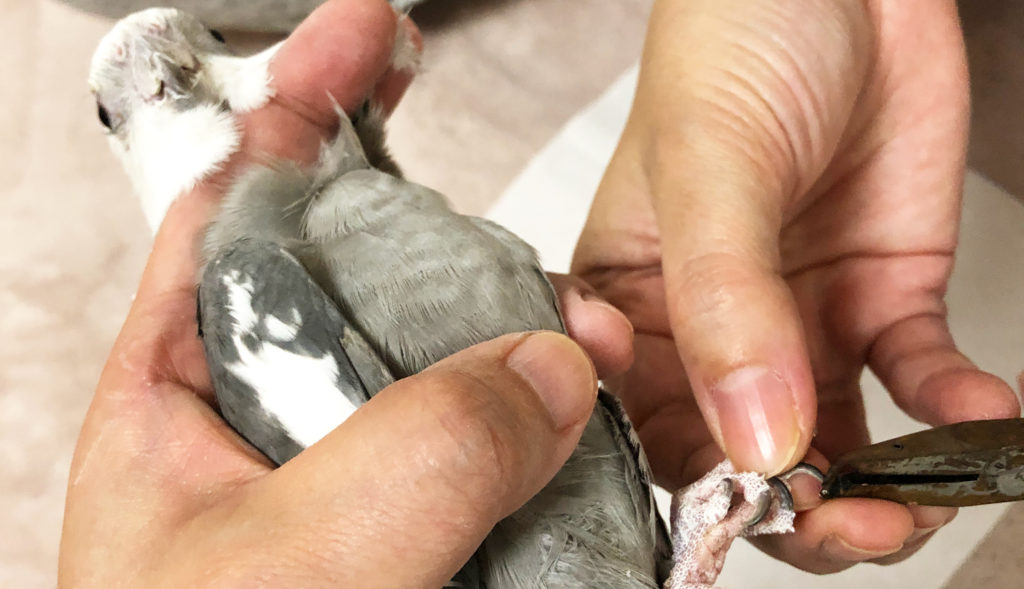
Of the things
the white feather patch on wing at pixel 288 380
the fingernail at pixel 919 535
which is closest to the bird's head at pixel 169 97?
the white feather patch on wing at pixel 288 380

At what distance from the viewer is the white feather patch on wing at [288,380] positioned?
0.81 m

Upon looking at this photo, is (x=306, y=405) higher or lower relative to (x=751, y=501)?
lower

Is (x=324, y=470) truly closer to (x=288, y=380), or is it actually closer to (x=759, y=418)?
(x=288, y=380)

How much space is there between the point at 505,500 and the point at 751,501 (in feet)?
1.10

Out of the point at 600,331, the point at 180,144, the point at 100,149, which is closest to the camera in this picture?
the point at 600,331

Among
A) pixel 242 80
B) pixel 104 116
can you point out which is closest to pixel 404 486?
pixel 242 80

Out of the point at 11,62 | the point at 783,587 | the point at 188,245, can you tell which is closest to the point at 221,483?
the point at 188,245

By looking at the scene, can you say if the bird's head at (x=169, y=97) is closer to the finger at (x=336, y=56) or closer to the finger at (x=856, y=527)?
the finger at (x=336, y=56)

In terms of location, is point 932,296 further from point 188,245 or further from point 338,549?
point 188,245

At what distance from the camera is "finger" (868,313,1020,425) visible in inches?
38.0

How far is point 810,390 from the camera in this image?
32.6 inches

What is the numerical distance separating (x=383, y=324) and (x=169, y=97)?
0.60m

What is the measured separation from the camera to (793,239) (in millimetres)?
1365

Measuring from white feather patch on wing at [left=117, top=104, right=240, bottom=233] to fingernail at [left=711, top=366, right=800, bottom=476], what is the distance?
0.81 meters
